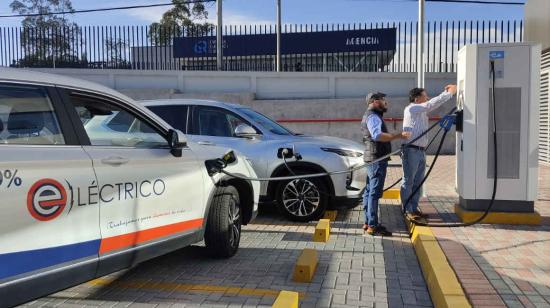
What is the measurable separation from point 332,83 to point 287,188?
11.5 metres

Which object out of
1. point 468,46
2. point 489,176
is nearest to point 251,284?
point 489,176

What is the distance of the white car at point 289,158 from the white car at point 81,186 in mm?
2449

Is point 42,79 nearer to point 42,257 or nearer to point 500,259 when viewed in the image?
point 42,257

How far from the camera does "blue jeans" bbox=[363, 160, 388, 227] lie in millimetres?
6617

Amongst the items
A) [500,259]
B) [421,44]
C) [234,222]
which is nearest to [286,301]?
[234,222]

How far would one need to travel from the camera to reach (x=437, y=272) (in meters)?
4.71

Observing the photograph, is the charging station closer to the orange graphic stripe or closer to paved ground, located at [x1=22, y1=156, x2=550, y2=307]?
paved ground, located at [x1=22, y1=156, x2=550, y2=307]

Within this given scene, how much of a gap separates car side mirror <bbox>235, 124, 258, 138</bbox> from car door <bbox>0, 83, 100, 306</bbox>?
382 centimetres

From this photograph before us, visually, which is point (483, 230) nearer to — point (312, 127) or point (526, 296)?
point (526, 296)

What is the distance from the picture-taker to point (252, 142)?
7.62 m

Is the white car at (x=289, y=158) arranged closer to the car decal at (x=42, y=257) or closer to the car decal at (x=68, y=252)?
the car decal at (x=68, y=252)

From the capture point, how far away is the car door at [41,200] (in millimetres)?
3170

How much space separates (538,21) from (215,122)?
9.56 meters

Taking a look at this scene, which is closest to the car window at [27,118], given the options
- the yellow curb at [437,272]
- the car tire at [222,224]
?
the car tire at [222,224]
